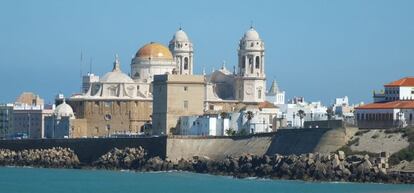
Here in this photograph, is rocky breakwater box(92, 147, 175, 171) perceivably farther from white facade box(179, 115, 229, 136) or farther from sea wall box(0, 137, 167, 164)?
white facade box(179, 115, 229, 136)

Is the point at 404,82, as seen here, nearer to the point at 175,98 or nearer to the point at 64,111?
the point at 175,98

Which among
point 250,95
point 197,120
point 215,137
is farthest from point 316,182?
point 250,95

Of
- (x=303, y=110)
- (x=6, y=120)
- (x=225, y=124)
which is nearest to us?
(x=225, y=124)

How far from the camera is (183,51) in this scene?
144 m

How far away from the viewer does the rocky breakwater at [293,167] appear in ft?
313

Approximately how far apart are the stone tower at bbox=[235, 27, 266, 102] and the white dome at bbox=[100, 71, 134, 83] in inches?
351

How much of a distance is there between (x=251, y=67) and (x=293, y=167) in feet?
134

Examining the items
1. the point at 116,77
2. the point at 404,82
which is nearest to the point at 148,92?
the point at 116,77

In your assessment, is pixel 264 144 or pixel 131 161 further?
pixel 131 161

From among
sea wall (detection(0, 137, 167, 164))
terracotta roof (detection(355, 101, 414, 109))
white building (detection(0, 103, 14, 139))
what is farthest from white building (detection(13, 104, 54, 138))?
terracotta roof (detection(355, 101, 414, 109))

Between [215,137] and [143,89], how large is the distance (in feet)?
80.2

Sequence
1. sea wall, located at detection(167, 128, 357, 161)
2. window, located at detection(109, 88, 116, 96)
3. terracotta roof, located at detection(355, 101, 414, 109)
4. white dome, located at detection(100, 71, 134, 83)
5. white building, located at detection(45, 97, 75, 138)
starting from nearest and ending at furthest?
sea wall, located at detection(167, 128, 357, 161), terracotta roof, located at detection(355, 101, 414, 109), white building, located at detection(45, 97, 75, 138), window, located at detection(109, 88, 116, 96), white dome, located at detection(100, 71, 134, 83)

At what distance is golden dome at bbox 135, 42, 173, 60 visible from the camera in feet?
473

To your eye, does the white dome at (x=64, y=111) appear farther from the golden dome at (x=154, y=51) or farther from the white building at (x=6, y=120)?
the white building at (x=6, y=120)
